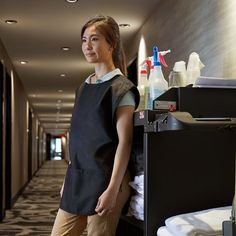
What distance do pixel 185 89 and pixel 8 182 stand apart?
5736 millimetres

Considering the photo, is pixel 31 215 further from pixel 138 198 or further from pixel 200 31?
pixel 138 198

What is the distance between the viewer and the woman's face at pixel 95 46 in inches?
67.8

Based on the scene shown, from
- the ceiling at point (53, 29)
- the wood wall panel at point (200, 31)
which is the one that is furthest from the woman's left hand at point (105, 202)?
the ceiling at point (53, 29)

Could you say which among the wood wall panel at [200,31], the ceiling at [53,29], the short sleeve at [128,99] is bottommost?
the short sleeve at [128,99]

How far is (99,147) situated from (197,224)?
448 millimetres

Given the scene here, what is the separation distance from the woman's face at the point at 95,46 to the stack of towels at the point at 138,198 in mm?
479

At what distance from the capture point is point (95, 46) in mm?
1723

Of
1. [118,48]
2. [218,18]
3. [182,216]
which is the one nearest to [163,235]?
[182,216]

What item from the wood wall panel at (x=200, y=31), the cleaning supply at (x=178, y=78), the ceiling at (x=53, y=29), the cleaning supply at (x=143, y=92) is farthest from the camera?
the ceiling at (x=53, y=29)

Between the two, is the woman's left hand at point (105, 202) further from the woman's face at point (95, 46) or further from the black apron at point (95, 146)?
the woman's face at point (95, 46)

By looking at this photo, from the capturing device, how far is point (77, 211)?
167cm

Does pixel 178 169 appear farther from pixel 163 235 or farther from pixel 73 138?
pixel 73 138

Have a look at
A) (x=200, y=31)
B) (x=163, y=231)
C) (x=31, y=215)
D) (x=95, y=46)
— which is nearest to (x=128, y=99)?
(x=95, y=46)

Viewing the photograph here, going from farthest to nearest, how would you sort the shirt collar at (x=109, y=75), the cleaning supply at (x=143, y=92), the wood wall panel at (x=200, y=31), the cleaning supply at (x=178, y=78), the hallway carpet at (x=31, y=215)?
the hallway carpet at (x=31, y=215) < the wood wall panel at (x=200, y=31) < the cleaning supply at (x=178, y=78) < the cleaning supply at (x=143, y=92) < the shirt collar at (x=109, y=75)
